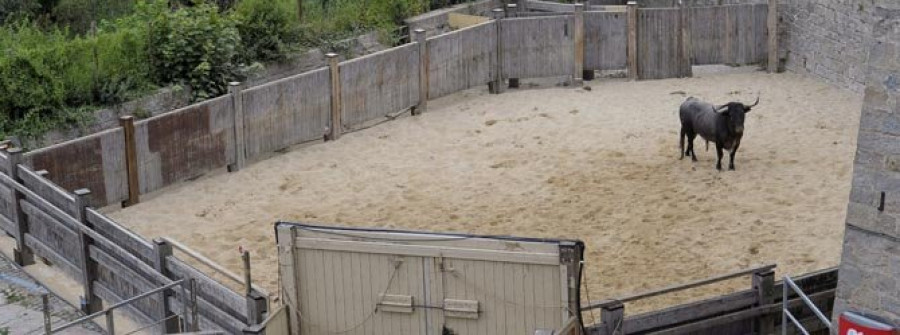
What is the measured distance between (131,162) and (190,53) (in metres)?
3.17

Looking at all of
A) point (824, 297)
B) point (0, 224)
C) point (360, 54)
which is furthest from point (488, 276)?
point (360, 54)

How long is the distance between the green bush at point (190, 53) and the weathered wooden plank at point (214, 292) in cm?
859

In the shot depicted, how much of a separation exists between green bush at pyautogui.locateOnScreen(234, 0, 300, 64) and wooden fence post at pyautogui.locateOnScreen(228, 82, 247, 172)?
2.54 metres

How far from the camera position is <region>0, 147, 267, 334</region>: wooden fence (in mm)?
13234

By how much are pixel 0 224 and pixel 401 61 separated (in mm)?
8100

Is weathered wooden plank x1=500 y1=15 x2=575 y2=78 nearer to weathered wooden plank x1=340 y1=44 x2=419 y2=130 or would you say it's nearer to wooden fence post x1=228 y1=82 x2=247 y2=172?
weathered wooden plank x1=340 y1=44 x2=419 y2=130

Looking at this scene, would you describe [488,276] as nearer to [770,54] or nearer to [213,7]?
[213,7]

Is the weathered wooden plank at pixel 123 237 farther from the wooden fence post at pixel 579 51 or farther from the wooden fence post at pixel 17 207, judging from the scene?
the wooden fence post at pixel 579 51

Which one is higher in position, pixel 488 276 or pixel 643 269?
pixel 488 276

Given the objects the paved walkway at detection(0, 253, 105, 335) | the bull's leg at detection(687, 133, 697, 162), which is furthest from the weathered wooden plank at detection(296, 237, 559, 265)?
the bull's leg at detection(687, 133, 697, 162)

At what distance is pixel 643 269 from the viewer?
16828 mm

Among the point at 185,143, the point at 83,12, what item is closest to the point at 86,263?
the point at 185,143

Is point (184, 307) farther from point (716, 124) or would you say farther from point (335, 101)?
point (335, 101)

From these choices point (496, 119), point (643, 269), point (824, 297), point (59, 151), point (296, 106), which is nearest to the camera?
point (824, 297)
